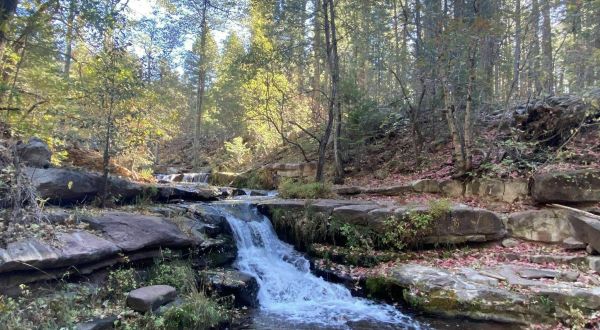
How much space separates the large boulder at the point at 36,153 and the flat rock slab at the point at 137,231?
2.24m

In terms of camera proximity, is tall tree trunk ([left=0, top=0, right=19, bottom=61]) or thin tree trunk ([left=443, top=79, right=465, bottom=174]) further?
thin tree trunk ([left=443, top=79, right=465, bottom=174])

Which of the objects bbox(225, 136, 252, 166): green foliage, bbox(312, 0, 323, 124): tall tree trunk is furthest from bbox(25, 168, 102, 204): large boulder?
bbox(225, 136, 252, 166): green foliage

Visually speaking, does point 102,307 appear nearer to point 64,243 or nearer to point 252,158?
point 64,243

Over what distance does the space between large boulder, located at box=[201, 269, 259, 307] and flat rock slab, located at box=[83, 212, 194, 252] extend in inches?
35.7

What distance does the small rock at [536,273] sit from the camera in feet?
20.6

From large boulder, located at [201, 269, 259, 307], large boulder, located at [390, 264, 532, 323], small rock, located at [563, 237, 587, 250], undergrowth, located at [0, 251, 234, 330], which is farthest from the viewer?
small rock, located at [563, 237, 587, 250]

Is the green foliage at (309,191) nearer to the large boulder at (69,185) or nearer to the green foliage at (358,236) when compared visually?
the green foliage at (358,236)

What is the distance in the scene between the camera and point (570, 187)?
759 cm

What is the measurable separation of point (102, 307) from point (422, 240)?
6.02 metres

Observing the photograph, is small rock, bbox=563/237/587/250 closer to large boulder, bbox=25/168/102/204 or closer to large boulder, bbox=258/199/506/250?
large boulder, bbox=258/199/506/250

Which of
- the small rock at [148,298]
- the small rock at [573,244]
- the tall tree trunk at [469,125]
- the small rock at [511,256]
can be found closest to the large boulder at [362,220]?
the small rock at [511,256]

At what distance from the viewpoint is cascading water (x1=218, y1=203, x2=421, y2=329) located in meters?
6.11

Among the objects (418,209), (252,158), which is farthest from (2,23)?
(252,158)

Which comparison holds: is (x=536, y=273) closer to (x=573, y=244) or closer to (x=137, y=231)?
(x=573, y=244)
